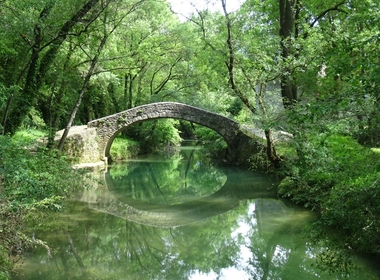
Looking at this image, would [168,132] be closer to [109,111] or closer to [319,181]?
[109,111]

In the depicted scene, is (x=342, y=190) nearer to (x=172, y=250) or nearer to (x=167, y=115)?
(x=172, y=250)

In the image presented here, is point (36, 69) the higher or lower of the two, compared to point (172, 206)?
higher

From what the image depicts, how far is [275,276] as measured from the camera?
4.95 metres

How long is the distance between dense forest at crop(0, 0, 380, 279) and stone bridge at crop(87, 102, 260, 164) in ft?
6.23

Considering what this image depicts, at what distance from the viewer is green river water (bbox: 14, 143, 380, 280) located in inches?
198

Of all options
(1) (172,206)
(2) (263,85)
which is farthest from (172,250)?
(2) (263,85)

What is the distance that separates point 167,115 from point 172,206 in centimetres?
715

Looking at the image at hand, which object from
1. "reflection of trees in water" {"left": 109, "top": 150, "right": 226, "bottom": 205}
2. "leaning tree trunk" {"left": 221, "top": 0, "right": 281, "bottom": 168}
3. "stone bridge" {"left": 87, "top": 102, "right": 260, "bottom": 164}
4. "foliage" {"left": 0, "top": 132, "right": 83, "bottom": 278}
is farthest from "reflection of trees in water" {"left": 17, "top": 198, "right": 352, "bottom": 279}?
"stone bridge" {"left": 87, "top": 102, "right": 260, "bottom": 164}

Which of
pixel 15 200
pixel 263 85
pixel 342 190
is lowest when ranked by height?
pixel 15 200

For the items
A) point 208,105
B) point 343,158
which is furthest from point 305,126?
point 208,105

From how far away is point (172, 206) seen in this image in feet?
30.4

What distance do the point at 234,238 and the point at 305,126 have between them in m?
2.79

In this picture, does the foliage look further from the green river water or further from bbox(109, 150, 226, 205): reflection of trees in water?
bbox(109, 150, 226, 205): reflection of trees in water

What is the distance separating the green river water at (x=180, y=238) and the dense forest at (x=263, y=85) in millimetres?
530
